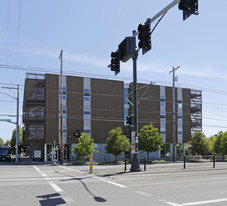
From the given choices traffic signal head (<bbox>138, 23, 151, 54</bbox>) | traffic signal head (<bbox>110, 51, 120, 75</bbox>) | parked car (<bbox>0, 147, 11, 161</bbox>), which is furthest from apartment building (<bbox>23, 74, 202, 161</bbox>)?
traffic signal head (<bbox>138, 23, 151, 54</bbox>)

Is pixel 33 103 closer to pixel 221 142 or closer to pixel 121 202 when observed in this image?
pixel 221 142

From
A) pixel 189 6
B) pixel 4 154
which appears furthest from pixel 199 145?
pixel 189 6

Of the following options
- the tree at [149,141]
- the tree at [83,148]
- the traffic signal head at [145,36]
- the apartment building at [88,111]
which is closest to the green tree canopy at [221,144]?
the apartment building at [88,111]

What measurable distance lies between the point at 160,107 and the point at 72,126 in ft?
57.4

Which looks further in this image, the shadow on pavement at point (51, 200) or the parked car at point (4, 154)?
the parked car at point (4, 154)

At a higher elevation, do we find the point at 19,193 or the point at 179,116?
the point at 179,116

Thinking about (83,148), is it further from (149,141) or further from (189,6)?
(189,6)

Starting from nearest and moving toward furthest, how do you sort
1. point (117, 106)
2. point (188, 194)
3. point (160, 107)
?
point (188, 194)
point (117, 106)
point (160, 107)

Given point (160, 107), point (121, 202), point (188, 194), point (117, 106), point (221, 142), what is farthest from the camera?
point (160, 107)

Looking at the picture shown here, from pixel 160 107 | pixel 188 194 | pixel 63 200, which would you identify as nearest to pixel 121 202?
pixel 63 200

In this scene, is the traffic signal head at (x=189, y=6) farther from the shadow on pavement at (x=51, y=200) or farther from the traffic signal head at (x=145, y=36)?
the shadow on pavement at (x=51, y=200)

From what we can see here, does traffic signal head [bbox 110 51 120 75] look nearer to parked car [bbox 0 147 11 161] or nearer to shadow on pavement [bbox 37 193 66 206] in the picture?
shadow on pavement [bbox 37 193 66 206]

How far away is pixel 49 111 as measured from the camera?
44.0 metres

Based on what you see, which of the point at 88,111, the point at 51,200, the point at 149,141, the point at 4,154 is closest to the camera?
the point at 51,200
